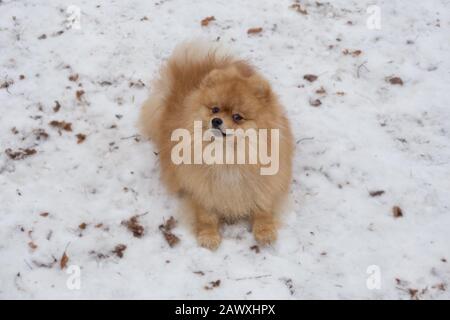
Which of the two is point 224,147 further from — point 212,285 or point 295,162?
point 295,162

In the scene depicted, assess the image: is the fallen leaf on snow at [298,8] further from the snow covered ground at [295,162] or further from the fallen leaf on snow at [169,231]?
the fallen leaf on snow at [169,231]

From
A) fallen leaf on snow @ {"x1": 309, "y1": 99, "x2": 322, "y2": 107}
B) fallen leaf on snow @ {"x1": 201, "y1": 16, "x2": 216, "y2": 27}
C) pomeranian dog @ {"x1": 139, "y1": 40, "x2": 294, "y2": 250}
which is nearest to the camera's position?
pomeranian dog @ {"x1": 139, "y1": 40, "x2": 294, "y2": 250}

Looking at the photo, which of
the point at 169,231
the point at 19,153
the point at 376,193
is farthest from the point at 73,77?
the point at 376,193

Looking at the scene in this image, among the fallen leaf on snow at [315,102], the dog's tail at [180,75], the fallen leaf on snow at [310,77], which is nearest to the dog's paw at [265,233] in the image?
the dog's tail at [180,75]

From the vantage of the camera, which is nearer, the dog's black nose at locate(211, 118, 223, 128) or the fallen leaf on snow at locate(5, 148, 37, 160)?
the dog's black nose at locate(211, 118, 223, 128)

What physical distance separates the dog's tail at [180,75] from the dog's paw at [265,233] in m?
1.27

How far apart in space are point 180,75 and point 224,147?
3.36ft

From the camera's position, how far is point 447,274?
349cm

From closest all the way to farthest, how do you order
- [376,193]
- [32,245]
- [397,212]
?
[32,245] → [397,212] → [376,193]

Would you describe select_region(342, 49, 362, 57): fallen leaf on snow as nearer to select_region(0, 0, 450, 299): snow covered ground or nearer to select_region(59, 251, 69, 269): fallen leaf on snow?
select_region(0, 0, 450, 299): snow covered ground

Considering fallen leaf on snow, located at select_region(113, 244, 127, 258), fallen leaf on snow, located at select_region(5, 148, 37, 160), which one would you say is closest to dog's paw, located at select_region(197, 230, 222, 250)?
fallen leaf on snow, located at select_region(113, 244, 127, 258)

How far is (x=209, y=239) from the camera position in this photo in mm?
3686

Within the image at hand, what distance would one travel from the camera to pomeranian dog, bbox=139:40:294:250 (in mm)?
3488
